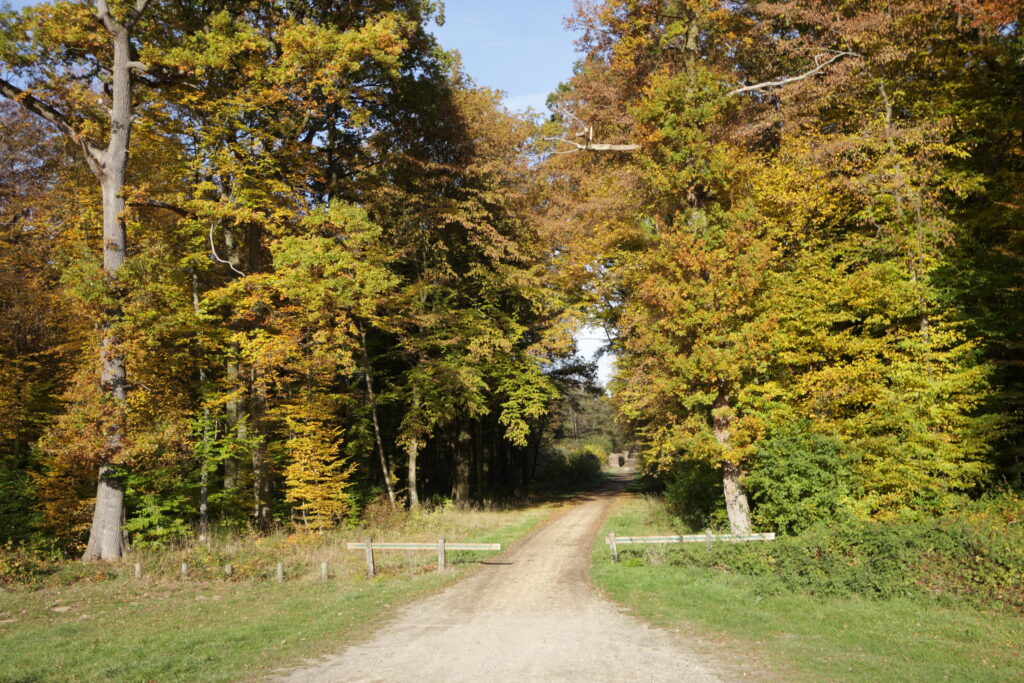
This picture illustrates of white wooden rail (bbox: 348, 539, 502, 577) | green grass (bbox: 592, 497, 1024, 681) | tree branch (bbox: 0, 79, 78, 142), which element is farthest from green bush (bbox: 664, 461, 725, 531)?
tree branch (bbox: 0, 79, 78, 142)

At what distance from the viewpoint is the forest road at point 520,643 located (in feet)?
25.6

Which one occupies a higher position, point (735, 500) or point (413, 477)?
point (413, 477)

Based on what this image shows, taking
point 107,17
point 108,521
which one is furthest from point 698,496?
point 107,17

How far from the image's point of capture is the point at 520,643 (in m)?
9.23

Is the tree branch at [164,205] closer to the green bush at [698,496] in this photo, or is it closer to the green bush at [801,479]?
the green bush at [698,496]

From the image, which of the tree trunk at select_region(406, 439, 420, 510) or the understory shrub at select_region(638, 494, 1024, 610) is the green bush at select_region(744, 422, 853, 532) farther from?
the tree trunk at select_region(406, 439, 420, 510)

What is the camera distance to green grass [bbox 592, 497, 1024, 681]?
24.8 ft

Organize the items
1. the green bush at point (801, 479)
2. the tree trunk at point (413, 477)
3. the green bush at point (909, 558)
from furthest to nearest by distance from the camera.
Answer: the tree trunk at point (413, 477)
the green bush at point (801, 479)
the green bush at point (909, 558)

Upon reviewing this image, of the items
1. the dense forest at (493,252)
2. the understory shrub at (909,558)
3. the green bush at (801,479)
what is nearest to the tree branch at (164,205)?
the dense forest at (493,252)

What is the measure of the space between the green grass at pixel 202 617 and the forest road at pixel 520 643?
0.82m

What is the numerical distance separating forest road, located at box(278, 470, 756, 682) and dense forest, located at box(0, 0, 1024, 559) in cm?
567

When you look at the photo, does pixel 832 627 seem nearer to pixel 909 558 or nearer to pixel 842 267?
pixel 909 558

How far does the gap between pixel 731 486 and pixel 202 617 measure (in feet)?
41.9

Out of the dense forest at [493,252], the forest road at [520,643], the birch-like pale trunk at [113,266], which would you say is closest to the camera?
the forest road at [520,643]
